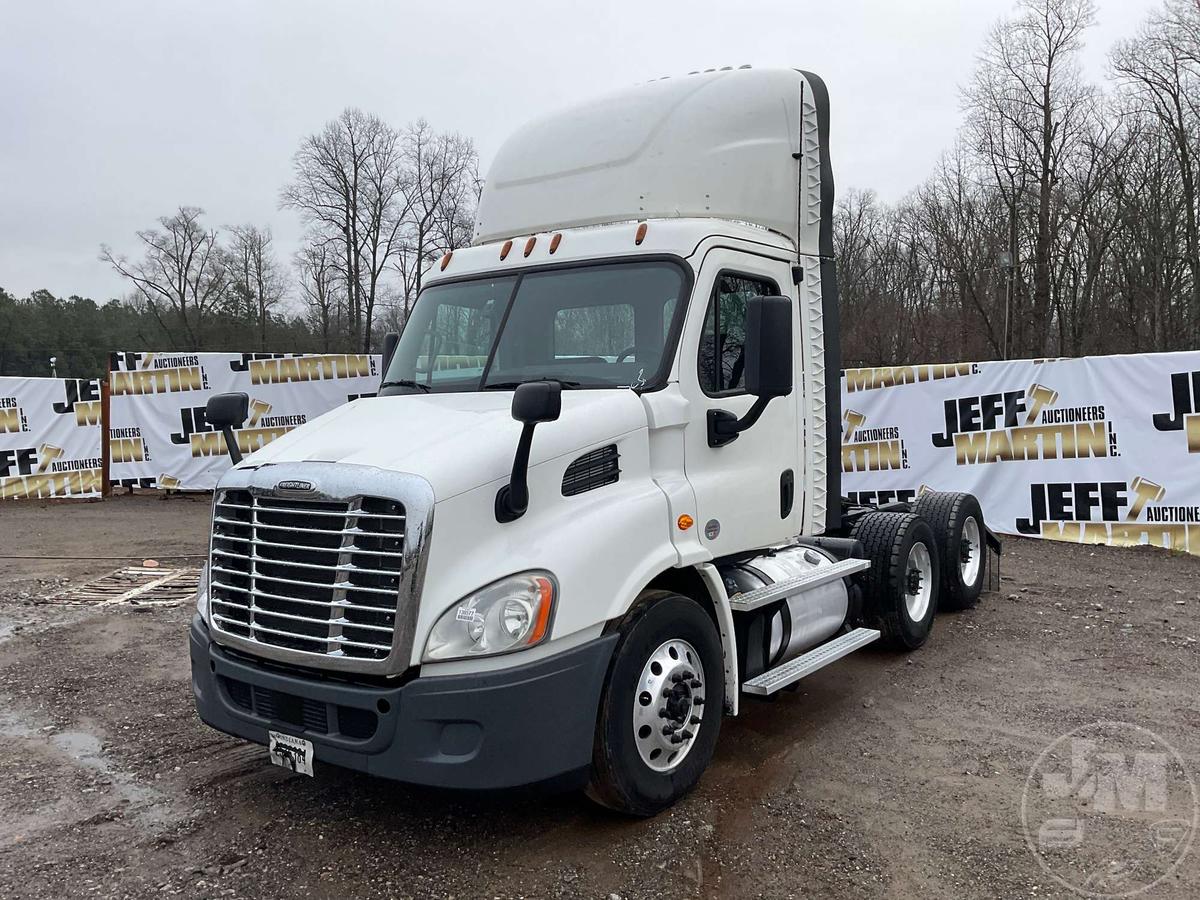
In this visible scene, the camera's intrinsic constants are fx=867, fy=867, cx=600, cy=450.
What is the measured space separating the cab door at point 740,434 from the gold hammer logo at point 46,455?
15364mm

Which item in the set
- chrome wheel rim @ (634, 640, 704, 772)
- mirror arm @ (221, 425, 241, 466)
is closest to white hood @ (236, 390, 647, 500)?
mirror arm @ (221, 425, 241, 466)

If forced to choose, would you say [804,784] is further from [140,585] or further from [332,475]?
[140,585]

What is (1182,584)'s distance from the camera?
8.71 metres

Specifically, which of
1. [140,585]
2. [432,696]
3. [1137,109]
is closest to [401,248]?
[1137,109]

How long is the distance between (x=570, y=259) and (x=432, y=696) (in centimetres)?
243

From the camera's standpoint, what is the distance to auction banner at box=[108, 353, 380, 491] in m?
16.0

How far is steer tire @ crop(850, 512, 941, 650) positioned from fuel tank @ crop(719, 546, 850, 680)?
96 centimetres

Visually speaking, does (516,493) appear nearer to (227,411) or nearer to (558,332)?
(558,332)

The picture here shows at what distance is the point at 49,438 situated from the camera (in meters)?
15.8

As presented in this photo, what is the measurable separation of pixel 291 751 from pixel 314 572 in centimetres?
76

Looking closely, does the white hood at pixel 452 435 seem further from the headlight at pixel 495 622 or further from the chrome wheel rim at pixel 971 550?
the chrome wheel rim at pixel 971 550

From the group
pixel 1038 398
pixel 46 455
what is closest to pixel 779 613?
pixel 1038 398

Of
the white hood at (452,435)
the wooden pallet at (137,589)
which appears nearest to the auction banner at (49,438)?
the wooden pallet at (137,589)
